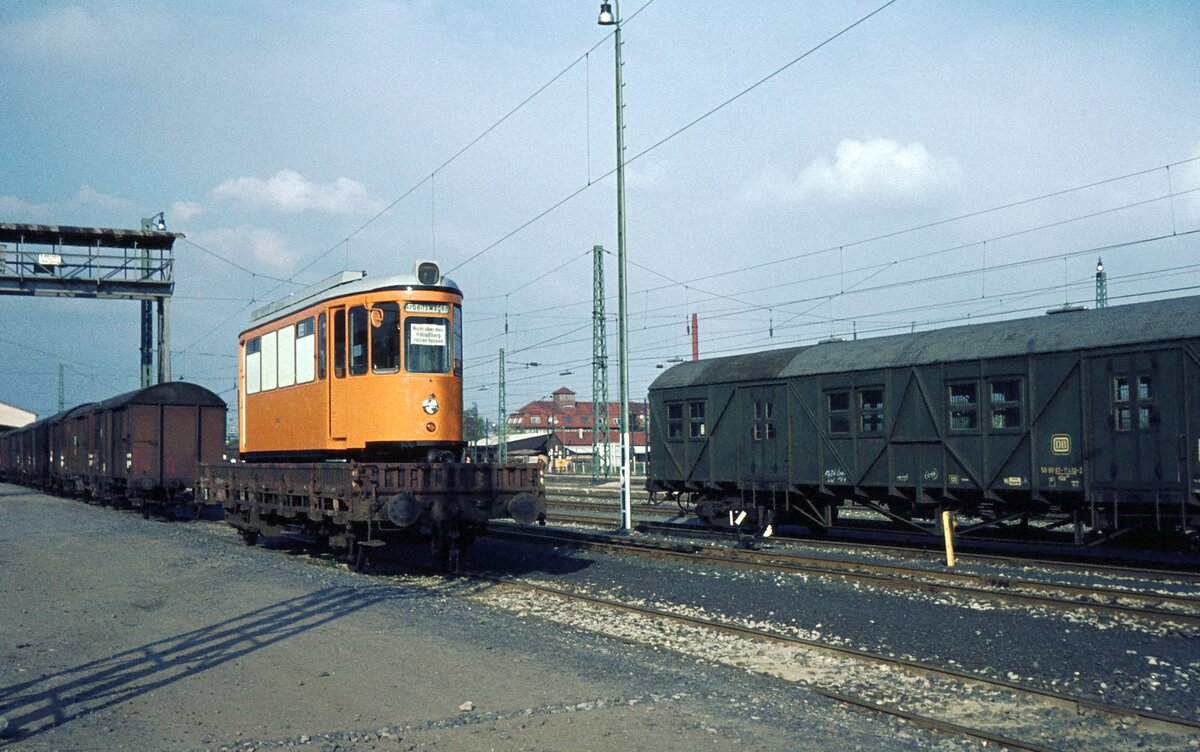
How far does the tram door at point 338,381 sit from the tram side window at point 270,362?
267 centimetres

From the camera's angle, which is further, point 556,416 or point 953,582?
point 556,416

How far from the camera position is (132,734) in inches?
244

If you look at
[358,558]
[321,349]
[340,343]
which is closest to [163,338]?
[321,349]

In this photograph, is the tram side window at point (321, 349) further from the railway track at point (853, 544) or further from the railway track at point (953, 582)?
the railway track at point (853, 544)

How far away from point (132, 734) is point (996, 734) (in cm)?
554

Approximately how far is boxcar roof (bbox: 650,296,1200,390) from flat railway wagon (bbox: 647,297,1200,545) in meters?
0.03

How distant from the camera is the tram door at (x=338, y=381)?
13.9 m

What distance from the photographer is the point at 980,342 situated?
16.2 metres

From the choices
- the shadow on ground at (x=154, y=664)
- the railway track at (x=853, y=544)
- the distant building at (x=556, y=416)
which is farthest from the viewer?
the distant building at (x=556, y=416)

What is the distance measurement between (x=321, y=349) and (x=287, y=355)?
5.52 feet

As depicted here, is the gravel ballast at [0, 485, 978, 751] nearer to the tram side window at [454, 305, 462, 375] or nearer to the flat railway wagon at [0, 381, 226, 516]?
the tram side window at [454, 305, 462, 375]

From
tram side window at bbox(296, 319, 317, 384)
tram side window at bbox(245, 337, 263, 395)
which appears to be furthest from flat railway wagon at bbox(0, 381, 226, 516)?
tram side window at bbox(296, 319, 317, 384)

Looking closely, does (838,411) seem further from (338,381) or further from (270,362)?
(270,362)

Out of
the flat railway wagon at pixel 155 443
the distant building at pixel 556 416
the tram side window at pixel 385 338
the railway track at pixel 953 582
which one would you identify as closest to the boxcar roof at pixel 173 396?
the flat railway wagon at pixel 155 443
